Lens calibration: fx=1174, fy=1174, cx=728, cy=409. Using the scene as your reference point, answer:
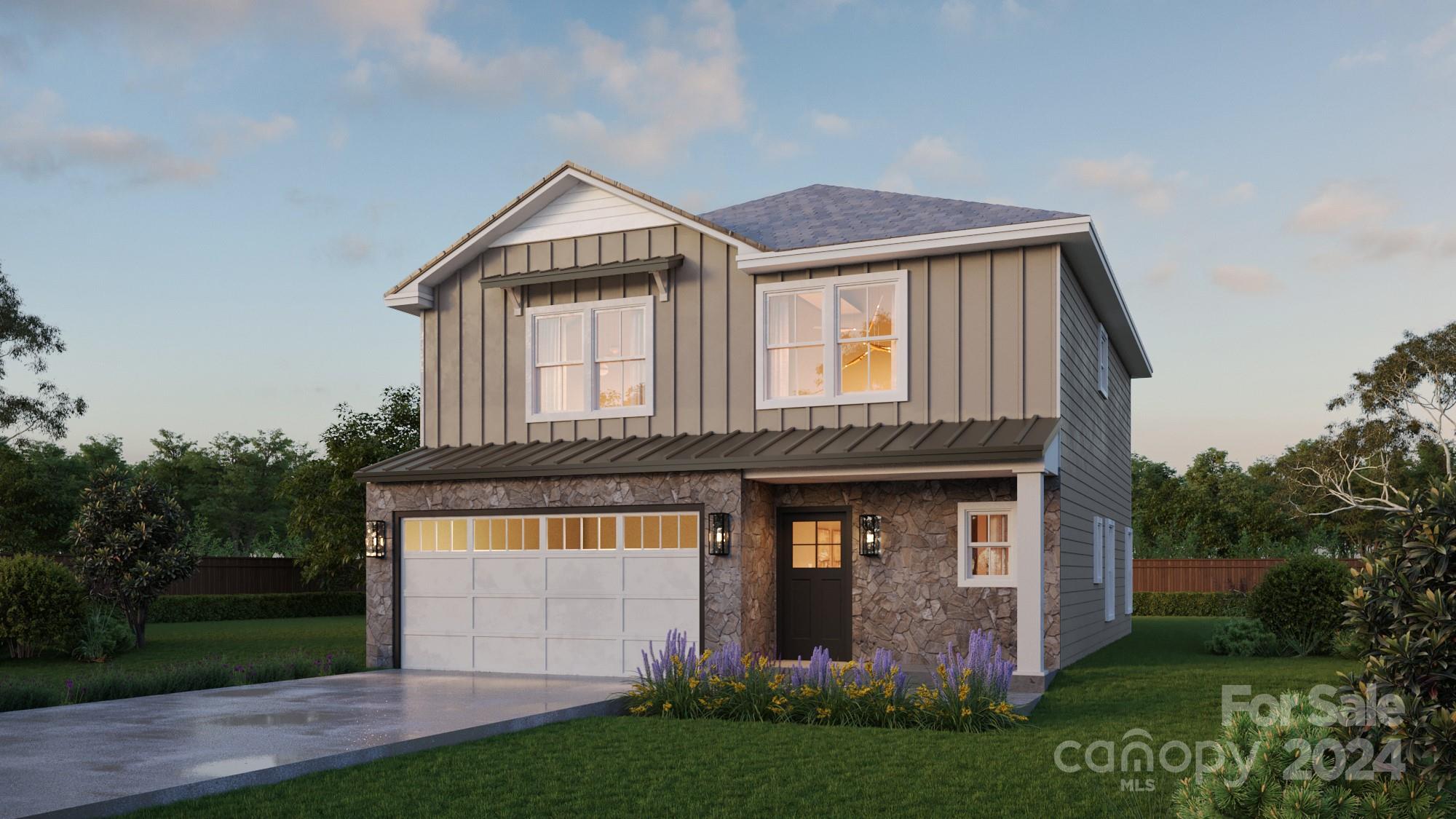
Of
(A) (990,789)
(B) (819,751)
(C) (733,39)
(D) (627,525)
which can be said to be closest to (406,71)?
(C) (733,39)

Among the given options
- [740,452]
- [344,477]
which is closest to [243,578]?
[344,477]

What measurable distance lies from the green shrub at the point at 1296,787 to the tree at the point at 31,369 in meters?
34.3

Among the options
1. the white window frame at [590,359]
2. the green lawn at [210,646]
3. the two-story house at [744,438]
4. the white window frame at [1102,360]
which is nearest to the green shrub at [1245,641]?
the two-story house at [744,438]

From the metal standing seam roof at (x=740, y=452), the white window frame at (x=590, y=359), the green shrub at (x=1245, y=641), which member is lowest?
the green shrub at (x=1245, y=641)

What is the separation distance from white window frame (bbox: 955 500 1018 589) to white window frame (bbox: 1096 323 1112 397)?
4.51 metres

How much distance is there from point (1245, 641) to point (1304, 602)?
3.43ft

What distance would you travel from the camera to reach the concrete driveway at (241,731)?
6980mm

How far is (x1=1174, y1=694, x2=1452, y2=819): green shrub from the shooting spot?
4461 millimetres

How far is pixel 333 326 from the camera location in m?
21.3

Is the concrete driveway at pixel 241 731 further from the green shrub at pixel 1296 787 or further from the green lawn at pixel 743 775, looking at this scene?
the green shrub at pixel 1296 787

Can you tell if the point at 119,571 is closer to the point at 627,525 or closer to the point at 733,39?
the point at 627,525

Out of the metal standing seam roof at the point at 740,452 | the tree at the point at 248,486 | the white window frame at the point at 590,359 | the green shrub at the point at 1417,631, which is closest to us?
the green shrub at the point at 1417,631

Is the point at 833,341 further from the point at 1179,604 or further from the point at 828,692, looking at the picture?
the point at 1179,604

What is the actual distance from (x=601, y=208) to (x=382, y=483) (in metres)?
4.61
